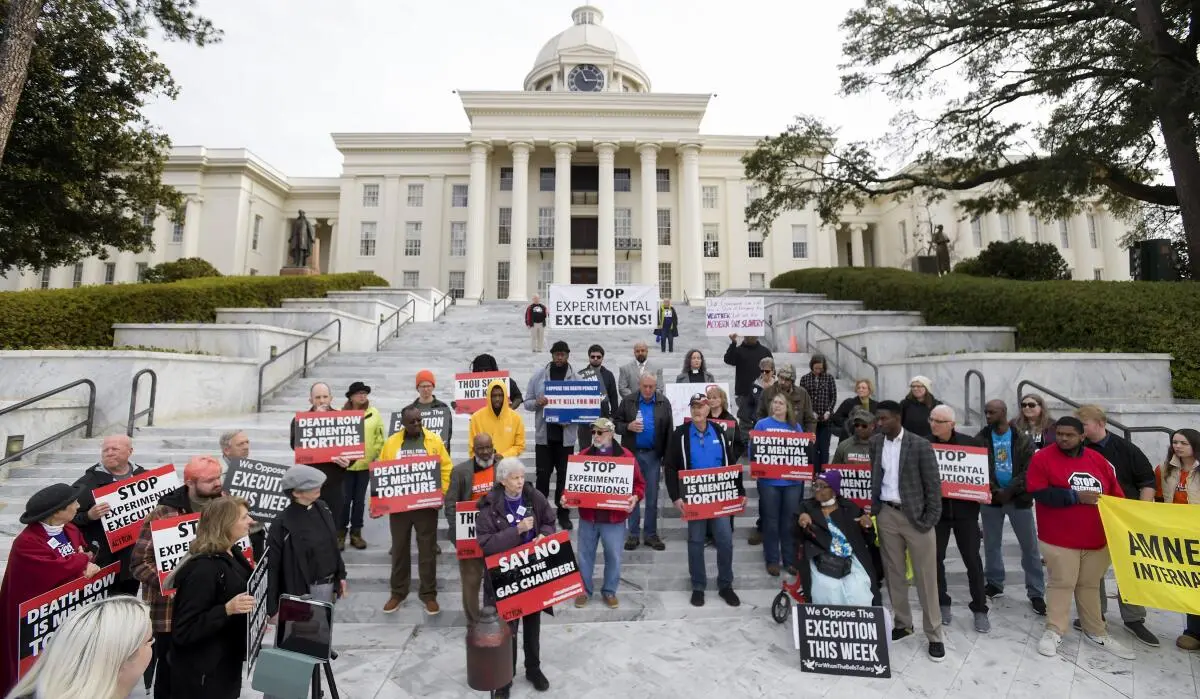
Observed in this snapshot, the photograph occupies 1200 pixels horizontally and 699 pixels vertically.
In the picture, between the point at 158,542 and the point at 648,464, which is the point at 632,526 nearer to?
the point at 648,464

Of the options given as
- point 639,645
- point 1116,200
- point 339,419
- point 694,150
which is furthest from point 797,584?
point 694,150

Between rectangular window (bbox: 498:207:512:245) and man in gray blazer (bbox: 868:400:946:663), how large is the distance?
36.1 metres

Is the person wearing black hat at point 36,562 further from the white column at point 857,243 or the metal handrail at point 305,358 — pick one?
the white column at point 857,243

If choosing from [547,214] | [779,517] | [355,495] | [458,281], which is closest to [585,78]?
[547,214]

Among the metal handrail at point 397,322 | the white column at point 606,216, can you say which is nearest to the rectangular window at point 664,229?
the white column at point 606,216

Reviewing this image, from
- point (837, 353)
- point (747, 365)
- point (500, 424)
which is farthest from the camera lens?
point (837, 353)

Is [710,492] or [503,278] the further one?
[503,278]

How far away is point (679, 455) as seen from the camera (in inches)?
227

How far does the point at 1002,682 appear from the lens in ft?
13.8

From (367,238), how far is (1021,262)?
124 feet

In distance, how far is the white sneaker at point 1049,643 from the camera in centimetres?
453

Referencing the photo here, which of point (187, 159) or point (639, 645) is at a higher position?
point (187, 159)

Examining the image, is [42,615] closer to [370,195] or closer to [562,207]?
[562,207]

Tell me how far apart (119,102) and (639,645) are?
709 inches
